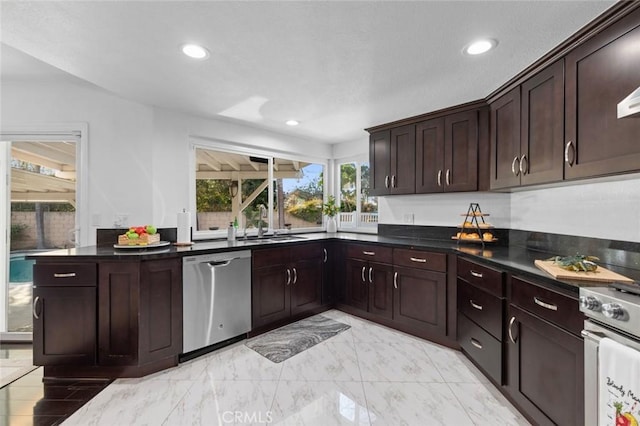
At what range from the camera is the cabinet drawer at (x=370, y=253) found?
3135 mm

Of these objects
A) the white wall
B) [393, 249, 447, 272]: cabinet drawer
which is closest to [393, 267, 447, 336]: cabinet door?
[393, 249, 447, 272]: cabinet drawer

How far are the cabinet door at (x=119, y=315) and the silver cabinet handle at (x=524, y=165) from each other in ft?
10.3

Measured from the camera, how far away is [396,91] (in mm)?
2617

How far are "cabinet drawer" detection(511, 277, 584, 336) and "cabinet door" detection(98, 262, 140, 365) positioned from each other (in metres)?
2.68

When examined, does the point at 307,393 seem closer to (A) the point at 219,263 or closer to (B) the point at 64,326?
(A) the point at 219,263

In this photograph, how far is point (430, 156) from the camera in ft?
10.6

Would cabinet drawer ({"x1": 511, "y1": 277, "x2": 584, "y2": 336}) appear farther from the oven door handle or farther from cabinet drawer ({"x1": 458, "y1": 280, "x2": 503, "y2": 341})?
cabinet drawer ({"x1": 458, "y1": 280, "x2": 503, "y2": 341})

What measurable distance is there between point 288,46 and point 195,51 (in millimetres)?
642

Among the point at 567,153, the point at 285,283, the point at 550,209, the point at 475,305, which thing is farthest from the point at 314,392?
the point at 550,209

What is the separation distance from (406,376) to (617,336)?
1424 mm

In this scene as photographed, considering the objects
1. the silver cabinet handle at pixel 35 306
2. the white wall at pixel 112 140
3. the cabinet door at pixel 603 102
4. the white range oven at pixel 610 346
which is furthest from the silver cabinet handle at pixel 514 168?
the silver cabinet handle at pixel 35 306

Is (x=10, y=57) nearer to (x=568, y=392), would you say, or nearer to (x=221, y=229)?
(x=221, y=229)

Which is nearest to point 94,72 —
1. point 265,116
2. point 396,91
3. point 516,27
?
point 265,116

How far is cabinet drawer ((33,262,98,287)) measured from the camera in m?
2.18
